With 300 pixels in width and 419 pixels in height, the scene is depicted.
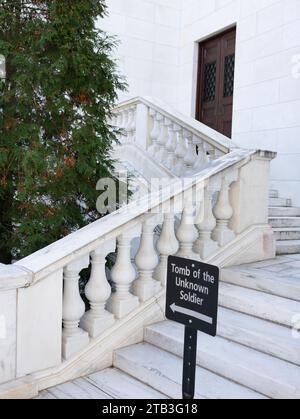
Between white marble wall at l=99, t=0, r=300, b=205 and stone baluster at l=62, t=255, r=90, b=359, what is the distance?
13.3 ft

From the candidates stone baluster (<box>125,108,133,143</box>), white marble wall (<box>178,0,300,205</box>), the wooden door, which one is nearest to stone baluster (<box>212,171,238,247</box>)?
white marble wall (<box>178,0,300,205</box>)

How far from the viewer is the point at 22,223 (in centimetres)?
302

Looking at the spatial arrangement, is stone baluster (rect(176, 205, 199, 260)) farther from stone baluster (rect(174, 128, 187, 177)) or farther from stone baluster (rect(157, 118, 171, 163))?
stone baluster (rect(157, 118, 171, 163))

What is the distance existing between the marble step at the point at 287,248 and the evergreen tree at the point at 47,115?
6.75ft

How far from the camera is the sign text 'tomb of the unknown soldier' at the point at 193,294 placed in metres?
1.79

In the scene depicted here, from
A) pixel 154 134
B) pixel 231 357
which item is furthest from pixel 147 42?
pixel 231 357

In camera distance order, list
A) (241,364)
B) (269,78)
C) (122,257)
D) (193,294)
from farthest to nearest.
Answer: (269,78) < (122,257) < (241,364) < (193,294)

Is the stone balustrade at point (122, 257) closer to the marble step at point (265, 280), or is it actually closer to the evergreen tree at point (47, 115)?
the marble step at point (265, 280)

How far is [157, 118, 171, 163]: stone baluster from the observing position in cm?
557

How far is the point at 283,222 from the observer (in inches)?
190

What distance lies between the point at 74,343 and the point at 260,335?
1208 millimetres

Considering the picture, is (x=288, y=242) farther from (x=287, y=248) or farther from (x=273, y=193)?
(x=273, y=193)

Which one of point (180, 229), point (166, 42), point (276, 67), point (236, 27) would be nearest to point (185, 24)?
point (166, 42)
